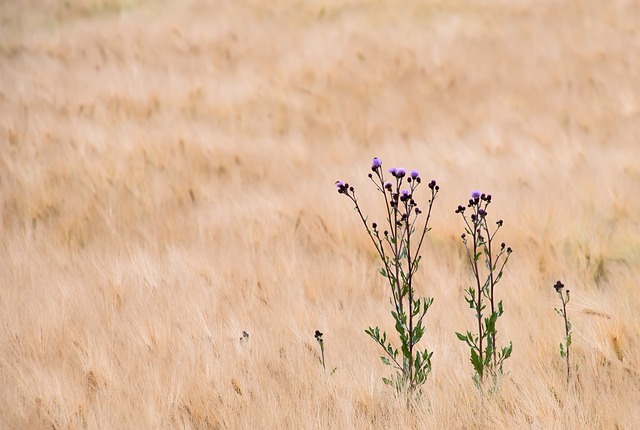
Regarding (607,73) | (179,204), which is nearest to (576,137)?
(607,73)

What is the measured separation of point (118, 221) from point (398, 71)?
148 inches

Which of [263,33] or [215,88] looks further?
[263,33]

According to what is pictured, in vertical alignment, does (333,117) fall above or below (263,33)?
below

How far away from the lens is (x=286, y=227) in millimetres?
3209

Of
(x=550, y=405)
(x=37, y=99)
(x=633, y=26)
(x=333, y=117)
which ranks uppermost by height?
(x=633, y=26)

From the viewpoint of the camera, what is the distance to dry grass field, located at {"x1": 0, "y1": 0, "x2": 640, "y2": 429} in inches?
71.8

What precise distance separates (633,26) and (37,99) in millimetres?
6522

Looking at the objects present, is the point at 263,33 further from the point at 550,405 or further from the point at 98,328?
the point at 550,405

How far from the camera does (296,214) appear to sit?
3.32 m

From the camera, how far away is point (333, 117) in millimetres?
5375

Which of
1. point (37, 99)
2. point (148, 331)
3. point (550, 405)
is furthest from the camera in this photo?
point (37, 99)

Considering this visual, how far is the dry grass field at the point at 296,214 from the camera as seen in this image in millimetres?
1823

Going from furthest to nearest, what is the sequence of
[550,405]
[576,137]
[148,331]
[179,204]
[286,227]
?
1. [576,137]
2. [179,204]
3. [286,227]
4. [148,331]
5. [550,405]

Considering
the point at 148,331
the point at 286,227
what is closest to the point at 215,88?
the point at 286,227
